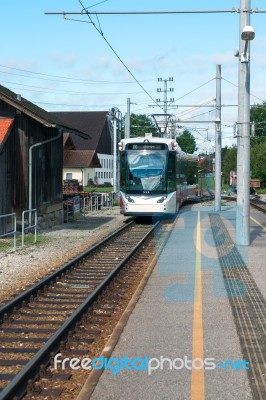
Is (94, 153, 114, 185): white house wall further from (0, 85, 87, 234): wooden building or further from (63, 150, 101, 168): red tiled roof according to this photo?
(0, 85, 87, 234): wooden building

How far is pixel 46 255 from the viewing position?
15344mm

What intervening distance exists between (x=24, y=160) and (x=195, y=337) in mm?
14552

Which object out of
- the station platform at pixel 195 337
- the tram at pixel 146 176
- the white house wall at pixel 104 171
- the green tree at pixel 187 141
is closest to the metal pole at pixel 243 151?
the station platform at pixel 195 337

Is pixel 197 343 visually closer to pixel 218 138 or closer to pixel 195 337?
pixel 195 337

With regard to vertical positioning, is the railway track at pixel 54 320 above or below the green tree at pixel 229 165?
below

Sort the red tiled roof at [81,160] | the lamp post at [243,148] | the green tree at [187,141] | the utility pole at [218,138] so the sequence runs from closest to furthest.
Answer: the lamp post at [243,148], the utility pole at [218,138], the red tiled roof at [81,160], the green tree at [187,141]

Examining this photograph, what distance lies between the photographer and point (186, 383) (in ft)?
18.0

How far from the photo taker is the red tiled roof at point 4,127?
18.7 meters

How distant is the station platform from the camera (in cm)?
540

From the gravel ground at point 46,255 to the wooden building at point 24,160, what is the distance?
1.24m

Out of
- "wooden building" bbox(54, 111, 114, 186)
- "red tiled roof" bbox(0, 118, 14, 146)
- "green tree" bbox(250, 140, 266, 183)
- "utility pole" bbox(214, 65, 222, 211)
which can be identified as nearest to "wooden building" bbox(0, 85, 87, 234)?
"red tiled roof" bbox(0, 118, 14, 146)

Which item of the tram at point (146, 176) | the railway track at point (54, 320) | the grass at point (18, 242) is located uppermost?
the tram at point (146, 176)

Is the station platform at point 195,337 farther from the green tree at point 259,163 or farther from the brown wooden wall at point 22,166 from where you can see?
the green tree at point 259,163

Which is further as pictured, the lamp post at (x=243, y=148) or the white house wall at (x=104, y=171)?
the white house wall at (x=104, y=171)
